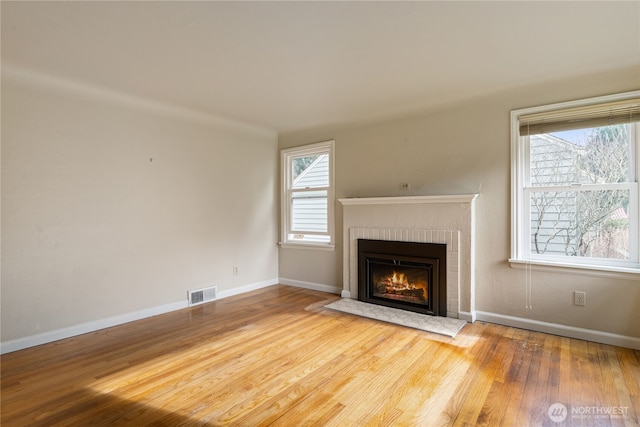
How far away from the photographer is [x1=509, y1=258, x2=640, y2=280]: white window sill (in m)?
2.78

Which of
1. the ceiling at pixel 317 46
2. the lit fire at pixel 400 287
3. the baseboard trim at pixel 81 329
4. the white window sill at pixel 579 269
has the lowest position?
the baseboard trim at pixel 81 329

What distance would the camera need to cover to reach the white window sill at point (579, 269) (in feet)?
9.11

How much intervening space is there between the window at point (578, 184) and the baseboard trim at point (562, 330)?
584 millimetres

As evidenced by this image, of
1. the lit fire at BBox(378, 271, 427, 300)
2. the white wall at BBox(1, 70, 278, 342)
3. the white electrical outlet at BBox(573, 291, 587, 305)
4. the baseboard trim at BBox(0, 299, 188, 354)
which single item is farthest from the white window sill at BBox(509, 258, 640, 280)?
the baseboard trim at BBox(0, 299, 188, 354)

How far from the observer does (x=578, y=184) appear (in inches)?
119

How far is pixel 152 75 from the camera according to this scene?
2969mm

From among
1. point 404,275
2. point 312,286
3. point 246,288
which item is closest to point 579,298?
point 404,275

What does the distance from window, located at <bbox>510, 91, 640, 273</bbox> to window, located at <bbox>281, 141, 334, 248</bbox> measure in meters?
2.41

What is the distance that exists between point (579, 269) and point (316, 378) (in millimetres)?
2591

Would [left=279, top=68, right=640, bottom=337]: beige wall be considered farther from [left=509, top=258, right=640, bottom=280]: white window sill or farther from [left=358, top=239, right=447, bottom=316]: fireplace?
[left=358, top=239, right=447, bottom=316]: fireplace

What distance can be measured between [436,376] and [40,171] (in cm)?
382

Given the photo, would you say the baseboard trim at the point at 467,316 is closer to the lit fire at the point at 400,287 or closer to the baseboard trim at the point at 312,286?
the lit fire at the point at 400,287

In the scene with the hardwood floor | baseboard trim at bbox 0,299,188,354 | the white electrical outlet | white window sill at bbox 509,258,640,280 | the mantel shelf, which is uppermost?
the mantel shelf

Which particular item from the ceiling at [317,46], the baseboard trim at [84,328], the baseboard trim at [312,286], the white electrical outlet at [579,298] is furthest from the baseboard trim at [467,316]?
the baseboard trim at [84,328]
